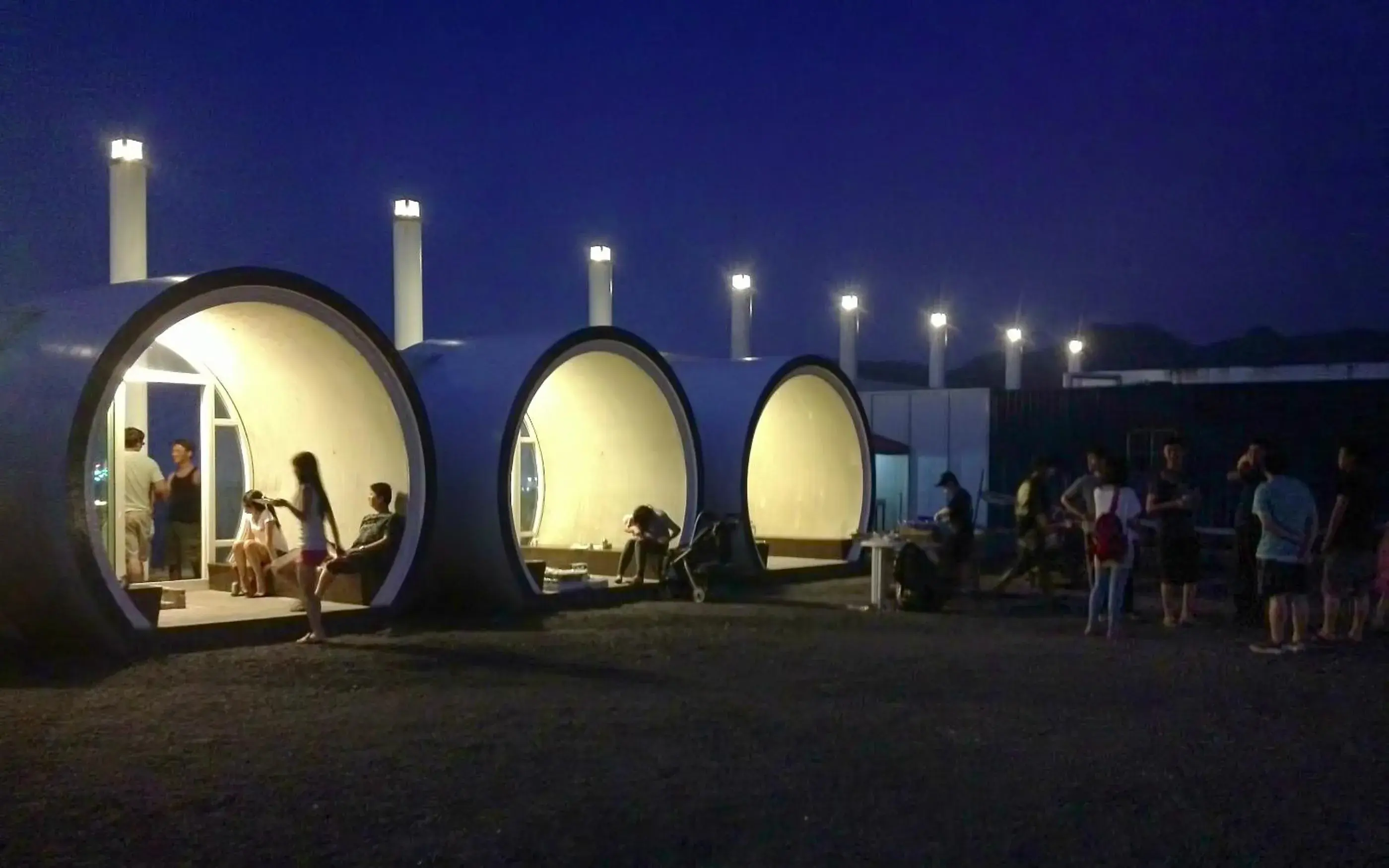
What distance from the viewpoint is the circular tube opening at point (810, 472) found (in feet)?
62.8

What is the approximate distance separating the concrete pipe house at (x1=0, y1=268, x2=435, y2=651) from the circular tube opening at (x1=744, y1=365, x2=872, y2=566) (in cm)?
713

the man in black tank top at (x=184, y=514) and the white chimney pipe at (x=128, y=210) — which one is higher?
the white chimney pipe at (x=128, y=210)

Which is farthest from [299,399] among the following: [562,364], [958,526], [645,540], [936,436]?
[936,436]

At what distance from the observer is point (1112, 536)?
11.2 metres

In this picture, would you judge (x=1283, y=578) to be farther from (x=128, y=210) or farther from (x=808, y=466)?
(x=128, y=210)

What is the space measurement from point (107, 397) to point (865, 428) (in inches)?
442

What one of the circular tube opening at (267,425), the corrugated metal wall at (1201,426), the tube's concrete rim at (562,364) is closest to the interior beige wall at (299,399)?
the circular tube opening at (267,425)

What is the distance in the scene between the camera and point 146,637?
401 inches

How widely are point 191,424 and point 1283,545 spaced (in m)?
10.2

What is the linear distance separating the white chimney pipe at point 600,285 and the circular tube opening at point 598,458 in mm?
3837

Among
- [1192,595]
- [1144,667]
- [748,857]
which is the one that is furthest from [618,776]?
[1192,595]

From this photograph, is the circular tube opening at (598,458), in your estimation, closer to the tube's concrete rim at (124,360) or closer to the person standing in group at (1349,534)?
the tube's concrete rim at (124,360)

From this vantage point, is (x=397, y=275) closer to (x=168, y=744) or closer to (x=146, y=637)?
(x=146, y=637)

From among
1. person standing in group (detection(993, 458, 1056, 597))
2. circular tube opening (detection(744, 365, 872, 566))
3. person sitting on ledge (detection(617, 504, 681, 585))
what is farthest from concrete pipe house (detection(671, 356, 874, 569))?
person standing in group (detection(993, 458, 1056, 597))
